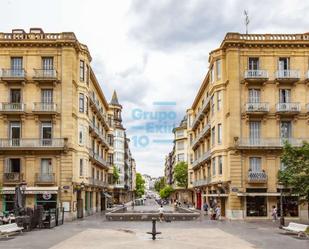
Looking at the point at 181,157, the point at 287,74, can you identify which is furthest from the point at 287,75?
the point at 181,157

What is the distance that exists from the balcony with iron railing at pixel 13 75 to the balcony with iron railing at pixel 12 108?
2290mm

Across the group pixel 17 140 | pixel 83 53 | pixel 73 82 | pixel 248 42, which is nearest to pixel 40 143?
pixel 17 140

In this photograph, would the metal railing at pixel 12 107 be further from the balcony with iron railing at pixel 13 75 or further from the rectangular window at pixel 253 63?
the rectangular window at pixel 253 63

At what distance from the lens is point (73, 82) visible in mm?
47969

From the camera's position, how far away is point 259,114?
46.6m

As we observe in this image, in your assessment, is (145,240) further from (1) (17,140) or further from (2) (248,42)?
(2) (248,42)

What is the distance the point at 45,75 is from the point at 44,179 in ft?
31.9

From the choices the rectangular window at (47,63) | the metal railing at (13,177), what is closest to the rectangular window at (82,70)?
the rectangular window at (47,63)

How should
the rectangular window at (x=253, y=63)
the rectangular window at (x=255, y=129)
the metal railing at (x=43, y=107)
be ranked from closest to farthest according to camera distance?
the metal railing at (x=43, y=107) < the rectangular window at (x=255, y=129) < the rectangular window at (x=253, y=63)

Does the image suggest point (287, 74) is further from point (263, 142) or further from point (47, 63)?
point (47, 63)

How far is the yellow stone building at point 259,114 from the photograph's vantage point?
45.9 m

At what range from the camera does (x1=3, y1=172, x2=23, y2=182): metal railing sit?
45688mm

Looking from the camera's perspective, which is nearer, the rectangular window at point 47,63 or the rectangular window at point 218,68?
the rectangular window at point 47,63

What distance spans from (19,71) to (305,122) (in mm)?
27400
